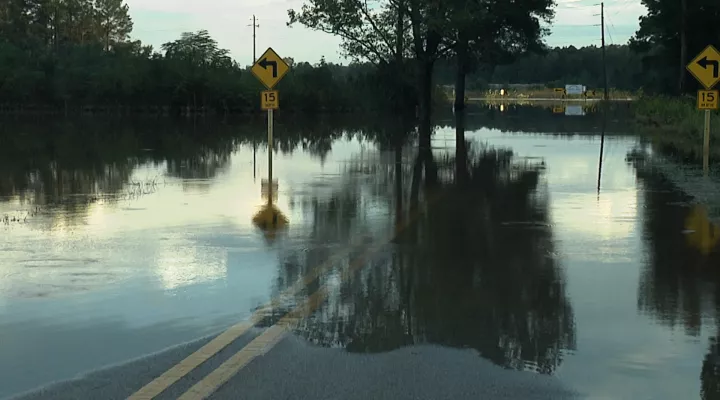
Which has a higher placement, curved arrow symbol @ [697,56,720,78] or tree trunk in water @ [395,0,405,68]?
tree trunk in water @ [395,0,405,68]

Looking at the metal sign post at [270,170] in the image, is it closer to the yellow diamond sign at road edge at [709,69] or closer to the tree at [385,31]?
the yellow diamond sign at road edge at [709,69]

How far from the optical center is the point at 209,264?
9133mm

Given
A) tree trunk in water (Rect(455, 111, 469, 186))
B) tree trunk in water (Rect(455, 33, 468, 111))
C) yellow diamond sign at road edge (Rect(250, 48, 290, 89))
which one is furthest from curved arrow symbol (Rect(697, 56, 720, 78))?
tree trunk in water (Rect(455, 33, 468, 111))

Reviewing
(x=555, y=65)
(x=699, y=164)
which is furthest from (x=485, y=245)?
(x=555, y=65)

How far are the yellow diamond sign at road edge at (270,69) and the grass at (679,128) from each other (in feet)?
32.7

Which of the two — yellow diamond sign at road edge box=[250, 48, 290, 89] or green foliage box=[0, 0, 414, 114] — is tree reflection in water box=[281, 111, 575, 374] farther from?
green foliage box=[0, 0, 414, 114]

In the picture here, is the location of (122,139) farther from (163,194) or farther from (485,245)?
(485,245)

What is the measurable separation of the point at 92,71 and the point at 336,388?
211ft

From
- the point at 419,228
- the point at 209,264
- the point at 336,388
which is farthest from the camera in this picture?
the point at 419,228

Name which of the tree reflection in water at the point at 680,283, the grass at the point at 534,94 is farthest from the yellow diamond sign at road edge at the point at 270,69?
the grass at the point at 534,94

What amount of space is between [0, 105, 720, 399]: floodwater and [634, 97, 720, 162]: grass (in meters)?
7.62

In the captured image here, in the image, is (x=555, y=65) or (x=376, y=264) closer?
(x=376, y=264)

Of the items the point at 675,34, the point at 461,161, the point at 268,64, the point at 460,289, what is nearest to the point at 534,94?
the point at 675,34

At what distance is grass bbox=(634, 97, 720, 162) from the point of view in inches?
1007
